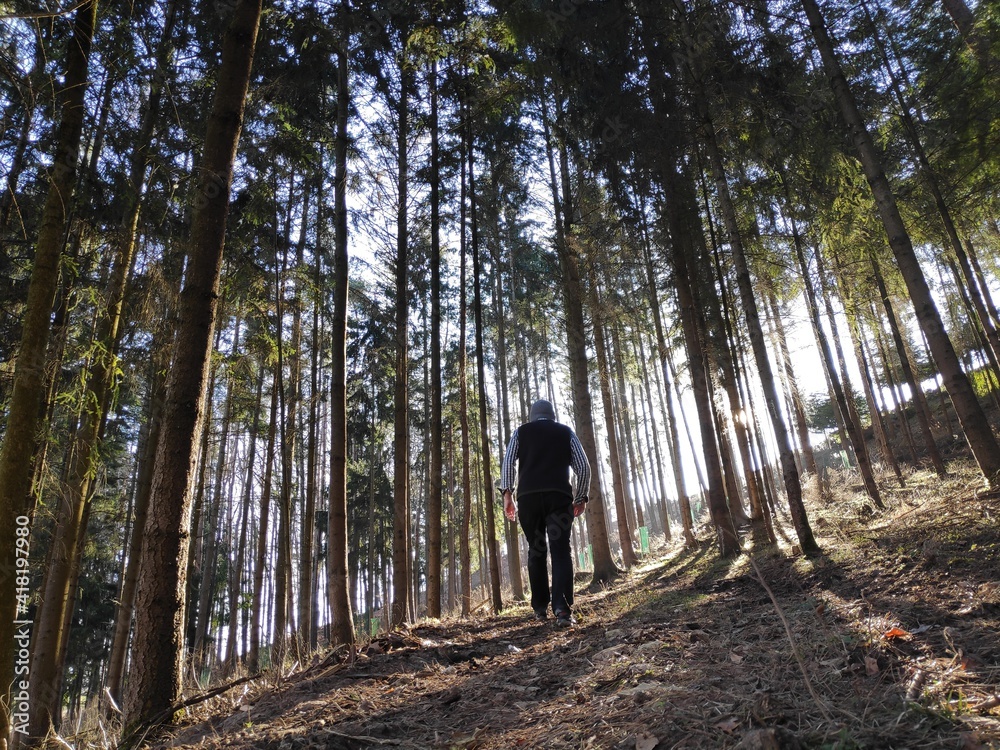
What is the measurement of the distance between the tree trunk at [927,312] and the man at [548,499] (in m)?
4.19

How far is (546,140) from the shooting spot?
12.6 m

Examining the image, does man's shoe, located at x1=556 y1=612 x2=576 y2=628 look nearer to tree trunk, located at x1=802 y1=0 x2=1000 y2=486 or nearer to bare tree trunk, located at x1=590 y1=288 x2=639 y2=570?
tree trunk, located at x1=802 y1=0 x2=1000 y2=486

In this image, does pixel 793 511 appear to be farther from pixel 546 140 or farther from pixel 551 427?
pixel 546 140

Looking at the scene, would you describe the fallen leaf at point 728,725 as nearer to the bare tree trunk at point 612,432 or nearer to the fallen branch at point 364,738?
the fallen branch at point 364,738

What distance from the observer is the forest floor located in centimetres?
165

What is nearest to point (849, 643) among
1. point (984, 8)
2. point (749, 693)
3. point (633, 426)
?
point (749, 693)

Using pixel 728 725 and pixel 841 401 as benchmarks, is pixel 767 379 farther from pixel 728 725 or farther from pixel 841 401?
pixel 728 725

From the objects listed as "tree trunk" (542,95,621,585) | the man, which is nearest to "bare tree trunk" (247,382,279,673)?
the man

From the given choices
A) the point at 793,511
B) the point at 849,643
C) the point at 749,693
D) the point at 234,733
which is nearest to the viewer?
the point at 749,693

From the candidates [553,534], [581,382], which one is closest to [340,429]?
[553,534]

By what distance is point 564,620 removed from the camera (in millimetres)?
5105

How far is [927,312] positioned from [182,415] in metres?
7.37

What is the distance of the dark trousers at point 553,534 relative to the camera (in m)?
5.16

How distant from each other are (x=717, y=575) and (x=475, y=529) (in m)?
17.1
